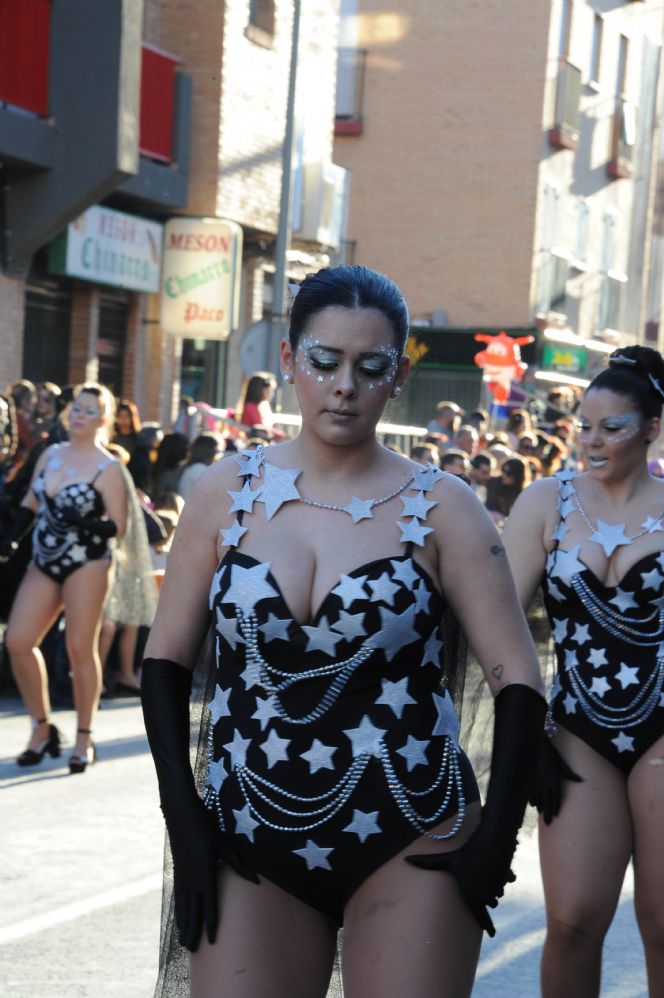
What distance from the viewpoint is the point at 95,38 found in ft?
68.6

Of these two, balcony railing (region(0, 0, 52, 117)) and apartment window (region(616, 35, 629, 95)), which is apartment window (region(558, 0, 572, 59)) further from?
balcony railing (region(0, 0, 52, 117))

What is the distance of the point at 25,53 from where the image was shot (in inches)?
804

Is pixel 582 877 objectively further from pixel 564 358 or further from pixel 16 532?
pixel 564 358

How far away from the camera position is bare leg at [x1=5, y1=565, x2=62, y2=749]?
33.4 feet

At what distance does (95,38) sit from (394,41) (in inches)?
782

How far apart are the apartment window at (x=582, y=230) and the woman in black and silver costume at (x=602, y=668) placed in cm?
3747

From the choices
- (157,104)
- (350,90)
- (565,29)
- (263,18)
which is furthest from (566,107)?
(157,104)

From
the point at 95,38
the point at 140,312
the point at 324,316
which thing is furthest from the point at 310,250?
the point at 324,316

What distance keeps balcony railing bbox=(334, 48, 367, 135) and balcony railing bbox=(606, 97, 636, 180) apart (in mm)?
7023

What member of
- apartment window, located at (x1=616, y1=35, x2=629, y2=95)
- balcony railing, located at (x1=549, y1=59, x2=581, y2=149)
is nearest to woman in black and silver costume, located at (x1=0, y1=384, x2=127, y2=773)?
balcony railing, located at (x1=549, y1=59, x2=581, y2=149)

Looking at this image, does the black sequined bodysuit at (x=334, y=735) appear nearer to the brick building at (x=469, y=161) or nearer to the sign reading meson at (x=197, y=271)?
the sign reading meson at (x=197, y=271)

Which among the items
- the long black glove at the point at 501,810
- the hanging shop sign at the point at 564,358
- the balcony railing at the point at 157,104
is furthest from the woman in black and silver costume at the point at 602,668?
the hanging shop sign at the point at 564,358

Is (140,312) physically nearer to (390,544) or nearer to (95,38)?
(95,38)

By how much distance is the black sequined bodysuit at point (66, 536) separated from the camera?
1020 centimetres
